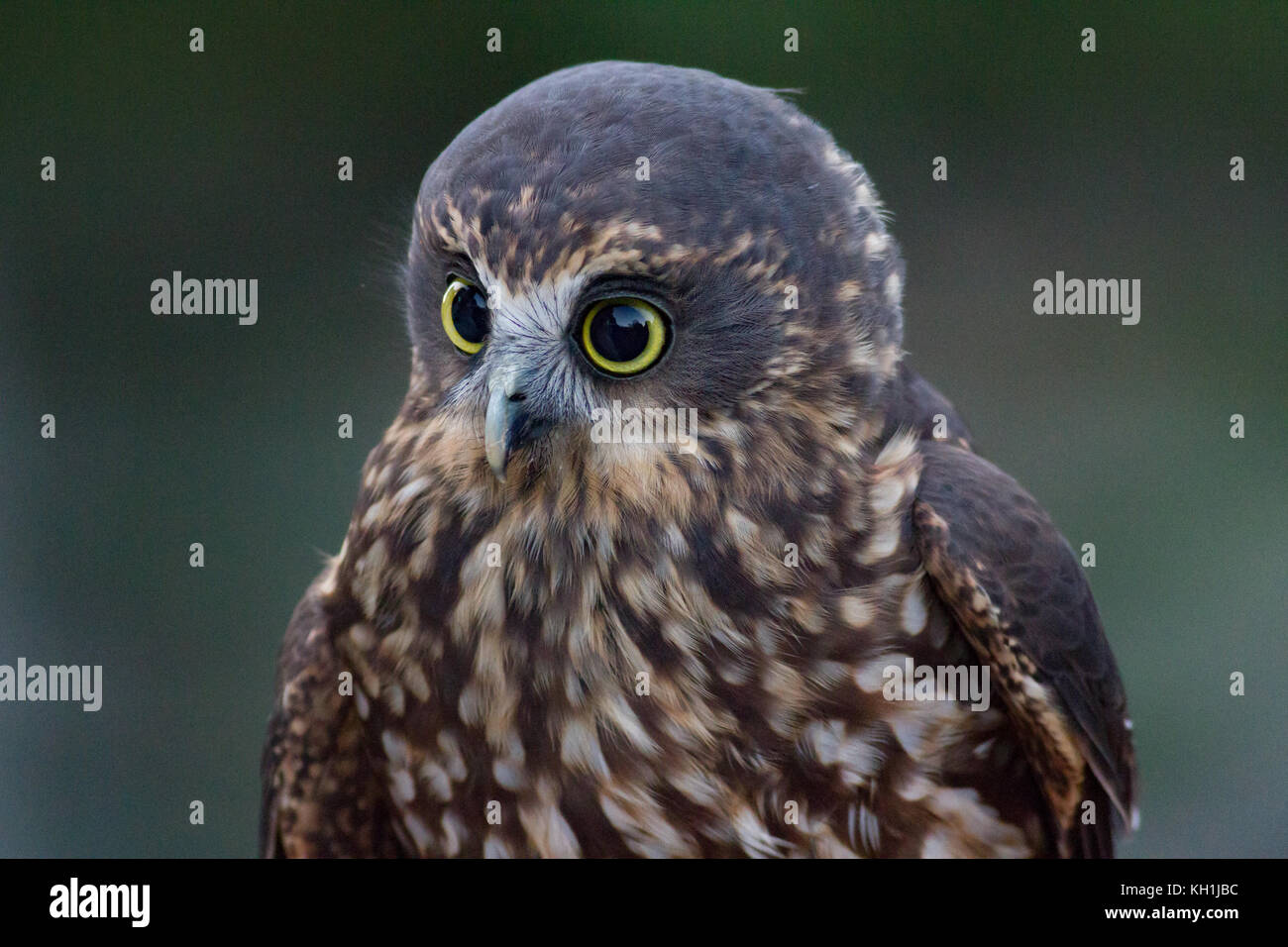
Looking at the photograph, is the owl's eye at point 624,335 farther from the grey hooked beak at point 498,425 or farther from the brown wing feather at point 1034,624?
the brown wing feather at point 1034,624

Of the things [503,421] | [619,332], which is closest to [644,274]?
[619,332]

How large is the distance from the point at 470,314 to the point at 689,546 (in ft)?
1.61

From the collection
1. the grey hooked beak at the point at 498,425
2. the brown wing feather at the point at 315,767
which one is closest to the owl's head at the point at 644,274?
the grey hooked beak at the point at 498,425

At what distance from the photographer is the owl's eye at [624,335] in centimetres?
168

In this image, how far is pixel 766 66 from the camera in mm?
4082

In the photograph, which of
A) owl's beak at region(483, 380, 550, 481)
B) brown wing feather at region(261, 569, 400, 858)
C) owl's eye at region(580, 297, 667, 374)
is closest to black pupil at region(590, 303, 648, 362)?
owl's eye at region(580, 297, 667, 374)

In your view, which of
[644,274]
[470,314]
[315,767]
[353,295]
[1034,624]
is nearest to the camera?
[644,274]

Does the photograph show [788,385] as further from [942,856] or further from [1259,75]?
[1259,75]

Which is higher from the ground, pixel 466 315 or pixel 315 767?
pixel 466 315

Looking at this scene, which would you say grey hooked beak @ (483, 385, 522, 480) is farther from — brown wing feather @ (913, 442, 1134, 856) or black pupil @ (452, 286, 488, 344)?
brown wing feather @ (913, 442, 1134, 856)

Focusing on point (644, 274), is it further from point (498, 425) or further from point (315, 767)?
point (315, 767)

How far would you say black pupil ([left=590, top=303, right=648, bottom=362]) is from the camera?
1.68 meters

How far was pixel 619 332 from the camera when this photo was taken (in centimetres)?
168

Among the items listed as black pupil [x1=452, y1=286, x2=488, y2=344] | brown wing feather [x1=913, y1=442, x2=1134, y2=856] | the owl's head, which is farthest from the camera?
brown wing feather [x1=913, y1=442, x2=1134, y2=856]
